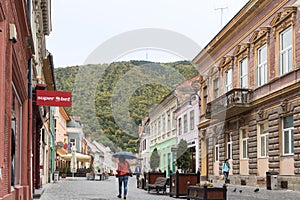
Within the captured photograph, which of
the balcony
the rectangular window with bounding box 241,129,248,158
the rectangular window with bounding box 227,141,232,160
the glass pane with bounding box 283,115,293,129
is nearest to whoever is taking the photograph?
the glass pane with bounding box 283,115,293,129

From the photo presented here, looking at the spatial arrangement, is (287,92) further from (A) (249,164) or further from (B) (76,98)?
(B) (76,98)

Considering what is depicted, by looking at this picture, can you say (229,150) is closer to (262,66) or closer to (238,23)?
(262,66)

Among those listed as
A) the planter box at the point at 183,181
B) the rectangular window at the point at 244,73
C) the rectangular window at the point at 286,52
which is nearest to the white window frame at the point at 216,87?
the rectangular window at the point at 244,73

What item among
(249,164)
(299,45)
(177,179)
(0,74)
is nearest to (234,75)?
(249,164)

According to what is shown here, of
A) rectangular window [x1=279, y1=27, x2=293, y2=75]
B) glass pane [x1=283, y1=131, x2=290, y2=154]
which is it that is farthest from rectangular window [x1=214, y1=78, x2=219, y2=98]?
glass pane [x1=283, y1=131, x2=290, y2=154]

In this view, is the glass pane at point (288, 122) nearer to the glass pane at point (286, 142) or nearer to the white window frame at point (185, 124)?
the glass pane at point (286, 142)

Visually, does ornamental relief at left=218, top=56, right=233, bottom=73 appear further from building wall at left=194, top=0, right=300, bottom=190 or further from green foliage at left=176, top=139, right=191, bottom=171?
green foliage at left=176, top=139, right=191, bottom=171
